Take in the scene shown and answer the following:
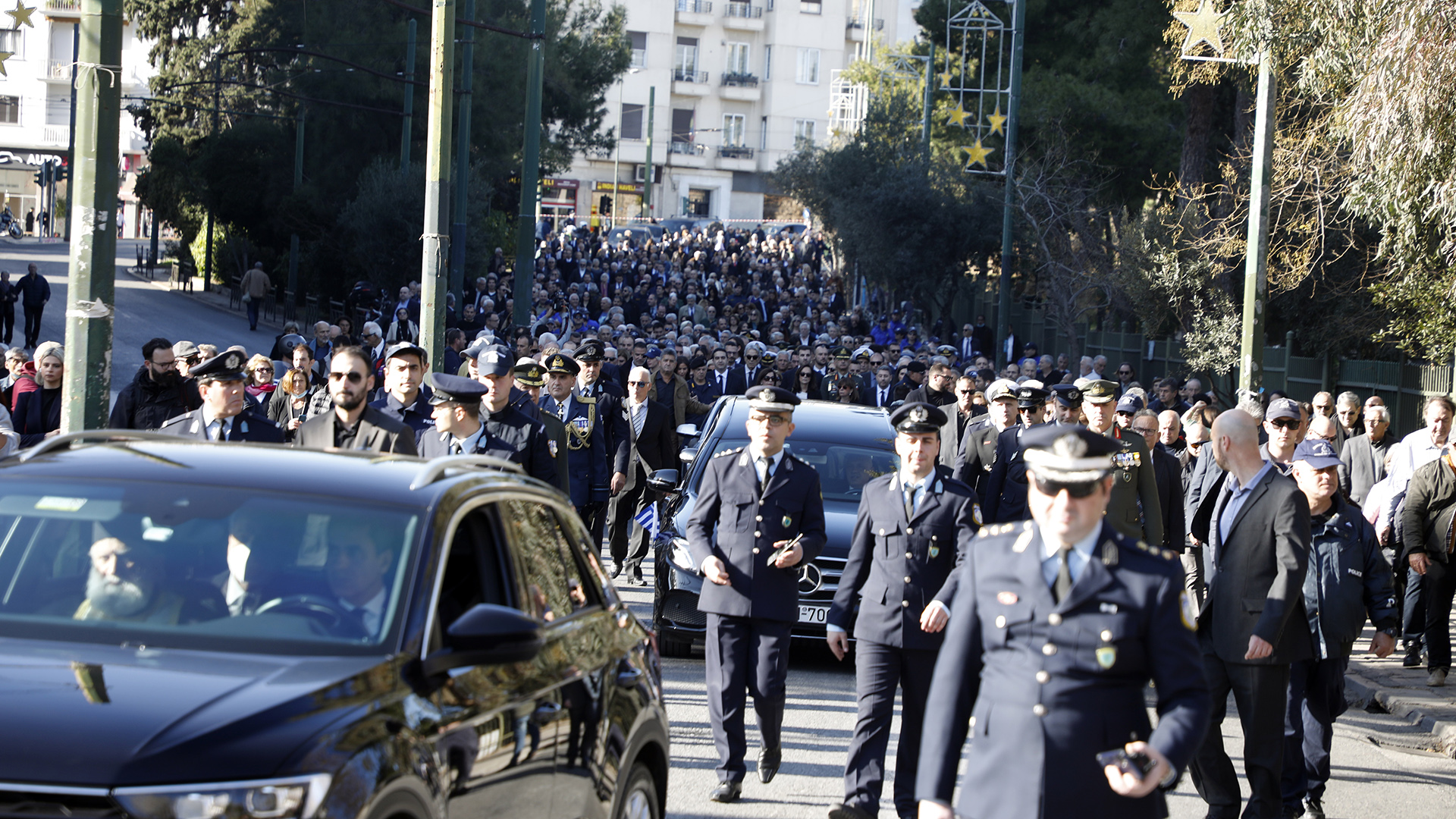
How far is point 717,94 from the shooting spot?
104312 millimetres

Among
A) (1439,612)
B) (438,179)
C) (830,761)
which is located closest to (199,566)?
(830,761)

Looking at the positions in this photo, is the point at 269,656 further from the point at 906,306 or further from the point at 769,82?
the point at 769,82

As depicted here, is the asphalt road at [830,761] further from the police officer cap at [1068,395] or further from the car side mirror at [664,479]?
the police officer cap at [1068,395]

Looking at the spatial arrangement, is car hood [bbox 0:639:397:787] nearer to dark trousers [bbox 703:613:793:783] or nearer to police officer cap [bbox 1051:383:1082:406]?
dark trousers [bbox 703:613:793:783]

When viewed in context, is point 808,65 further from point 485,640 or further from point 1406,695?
point 485,640

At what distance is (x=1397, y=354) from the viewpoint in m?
24.6

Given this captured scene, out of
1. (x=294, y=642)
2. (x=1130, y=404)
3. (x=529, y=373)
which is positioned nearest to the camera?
(x=294, y=642)

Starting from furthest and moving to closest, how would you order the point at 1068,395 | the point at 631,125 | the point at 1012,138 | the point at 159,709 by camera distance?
the point at 631,125 → the point at 1012,138 → the point at 1068,395 → the point at 159,709

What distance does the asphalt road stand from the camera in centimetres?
768

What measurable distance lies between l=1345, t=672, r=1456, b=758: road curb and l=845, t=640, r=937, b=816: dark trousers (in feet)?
13.8

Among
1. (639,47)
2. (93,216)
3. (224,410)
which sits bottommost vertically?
(224,410)

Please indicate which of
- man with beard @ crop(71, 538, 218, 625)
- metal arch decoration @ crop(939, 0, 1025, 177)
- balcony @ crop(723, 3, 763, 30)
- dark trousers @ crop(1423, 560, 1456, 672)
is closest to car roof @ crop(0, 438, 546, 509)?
man with beard @ crop(71, 538, 218, 625)

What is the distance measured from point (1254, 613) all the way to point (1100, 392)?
3098mm

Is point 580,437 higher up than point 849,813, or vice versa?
point 580,437
